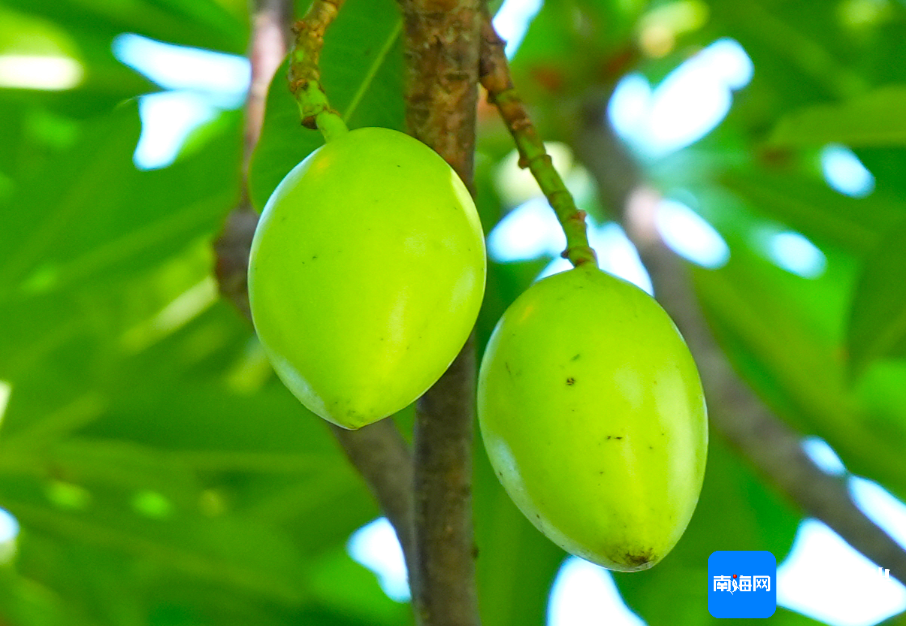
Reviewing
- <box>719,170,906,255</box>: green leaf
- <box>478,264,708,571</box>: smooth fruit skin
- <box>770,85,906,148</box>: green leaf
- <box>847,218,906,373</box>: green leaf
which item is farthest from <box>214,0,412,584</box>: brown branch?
<box>719,170,906,255</box>: green leaf

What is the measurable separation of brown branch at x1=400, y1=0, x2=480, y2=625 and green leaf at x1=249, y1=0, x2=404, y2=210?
0.12 m

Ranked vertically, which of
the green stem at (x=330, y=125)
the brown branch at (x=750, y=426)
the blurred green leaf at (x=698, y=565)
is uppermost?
the green stem at (x=330, y=125)

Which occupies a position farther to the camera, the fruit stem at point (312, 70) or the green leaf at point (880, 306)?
the green leaf at point (880, 306)

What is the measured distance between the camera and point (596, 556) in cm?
72

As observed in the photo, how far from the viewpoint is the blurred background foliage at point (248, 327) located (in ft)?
4.84

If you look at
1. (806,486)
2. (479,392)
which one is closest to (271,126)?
(479,392)

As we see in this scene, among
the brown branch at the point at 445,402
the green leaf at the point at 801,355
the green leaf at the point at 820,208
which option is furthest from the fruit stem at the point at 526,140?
the green leaf at the point at 820,208

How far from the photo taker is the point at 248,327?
1830 millimetres

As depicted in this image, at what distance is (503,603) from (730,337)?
2.69 feet

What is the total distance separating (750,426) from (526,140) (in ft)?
2.22

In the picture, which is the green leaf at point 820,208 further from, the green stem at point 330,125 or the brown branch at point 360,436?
the green stem at point 330,125

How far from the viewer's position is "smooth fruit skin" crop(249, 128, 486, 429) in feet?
2.05

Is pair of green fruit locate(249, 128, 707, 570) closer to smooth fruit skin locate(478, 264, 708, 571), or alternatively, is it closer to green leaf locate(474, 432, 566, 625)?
smooth fruit skin locate(478, 264, 708, 571)

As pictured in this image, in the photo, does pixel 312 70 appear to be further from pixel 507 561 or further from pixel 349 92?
pixel 507 561
